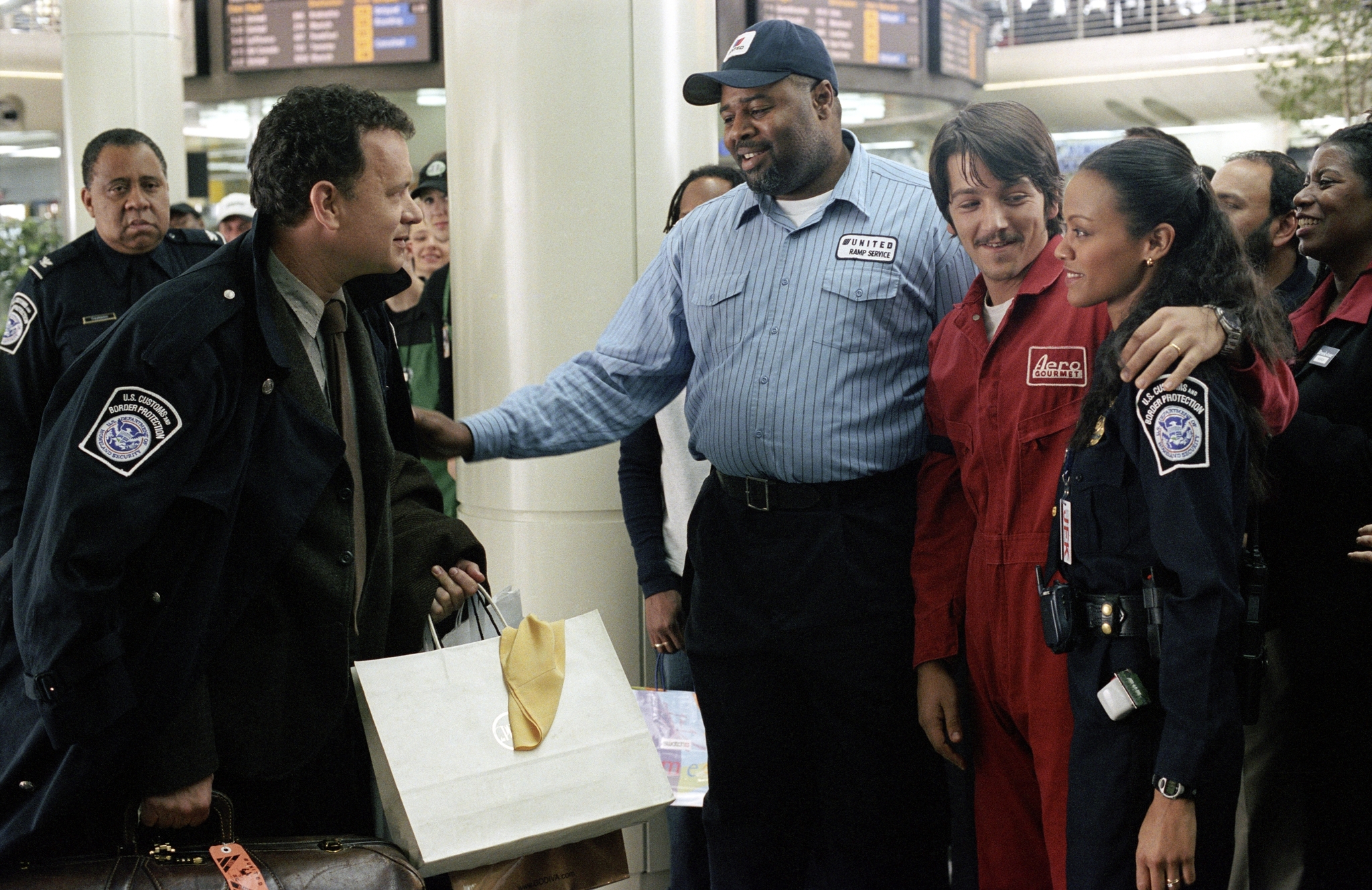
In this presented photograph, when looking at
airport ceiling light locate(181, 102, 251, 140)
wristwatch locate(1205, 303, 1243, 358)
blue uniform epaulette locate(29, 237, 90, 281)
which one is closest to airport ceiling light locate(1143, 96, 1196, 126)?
airport ceiling light locate(181, 102, 251, 140)

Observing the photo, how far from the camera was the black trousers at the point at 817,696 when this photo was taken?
2.40m

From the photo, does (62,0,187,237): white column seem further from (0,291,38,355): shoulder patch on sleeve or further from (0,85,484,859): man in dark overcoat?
(0,85,484,859): man in dark overcoat

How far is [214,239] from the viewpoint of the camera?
413 cm

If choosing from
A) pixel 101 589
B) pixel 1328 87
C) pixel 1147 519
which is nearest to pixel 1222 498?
pixel 1147 519

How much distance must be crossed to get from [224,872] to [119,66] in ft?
20.8

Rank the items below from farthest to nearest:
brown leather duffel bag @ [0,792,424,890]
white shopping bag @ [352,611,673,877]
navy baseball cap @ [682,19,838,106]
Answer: navy baseball cap @ [682,19,838,106], white shopping bag @ [352,611,673,877], brown leather duffel bag @ [0,792,424,890]

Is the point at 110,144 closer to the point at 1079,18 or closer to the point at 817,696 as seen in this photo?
the point at 817,696

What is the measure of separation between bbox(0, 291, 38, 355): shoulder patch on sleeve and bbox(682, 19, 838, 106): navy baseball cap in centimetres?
200

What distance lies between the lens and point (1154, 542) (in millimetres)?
1839

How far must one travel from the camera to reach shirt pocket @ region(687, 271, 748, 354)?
2559 mm

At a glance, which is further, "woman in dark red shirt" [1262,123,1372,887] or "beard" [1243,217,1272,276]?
"beard" [1243,217,1272,276]

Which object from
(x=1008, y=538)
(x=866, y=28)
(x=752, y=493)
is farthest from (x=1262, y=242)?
(x=866, y=28)

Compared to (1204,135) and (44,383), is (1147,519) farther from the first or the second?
(1204,135)

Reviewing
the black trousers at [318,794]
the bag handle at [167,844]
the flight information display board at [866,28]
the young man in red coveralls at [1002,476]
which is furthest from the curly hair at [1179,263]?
the flight information display board at [866,28]
